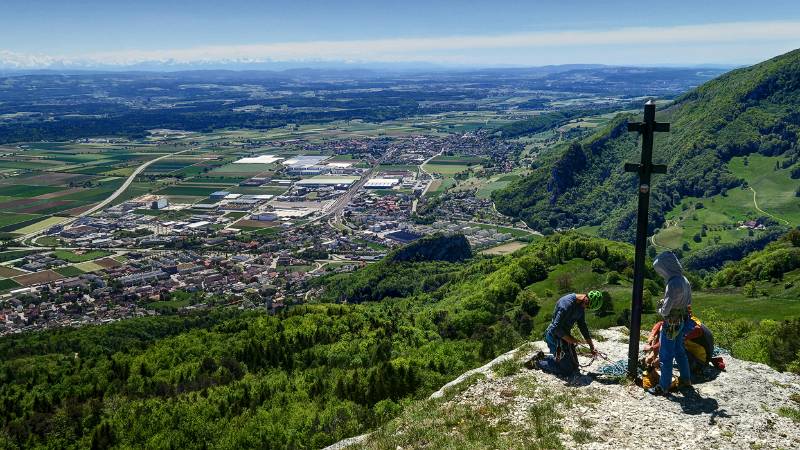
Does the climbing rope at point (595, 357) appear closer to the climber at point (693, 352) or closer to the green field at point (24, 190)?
the climber at point (693, 352)

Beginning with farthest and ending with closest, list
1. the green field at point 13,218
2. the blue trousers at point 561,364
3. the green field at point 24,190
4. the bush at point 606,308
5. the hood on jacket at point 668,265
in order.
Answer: the green field at point 24,190
the green field at point 13,218
the bush at point 606,308
the blue trousers at point 561,364
the hood on jacket at point 668,265

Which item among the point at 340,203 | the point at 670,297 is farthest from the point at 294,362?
the point at 340,203

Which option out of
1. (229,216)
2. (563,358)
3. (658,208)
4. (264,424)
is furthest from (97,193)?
(563,358)

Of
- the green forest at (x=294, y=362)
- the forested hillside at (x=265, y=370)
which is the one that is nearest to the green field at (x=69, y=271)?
the green forest at (x=294, y=362)

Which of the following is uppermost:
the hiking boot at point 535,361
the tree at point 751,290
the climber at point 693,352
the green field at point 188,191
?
the climber at point 693,352

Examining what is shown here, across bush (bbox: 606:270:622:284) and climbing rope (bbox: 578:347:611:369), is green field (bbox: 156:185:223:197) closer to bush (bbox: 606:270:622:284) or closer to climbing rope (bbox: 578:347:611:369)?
bush (bbox: 606:270:622:284)

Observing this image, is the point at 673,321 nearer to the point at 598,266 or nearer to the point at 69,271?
the point at 598,266
